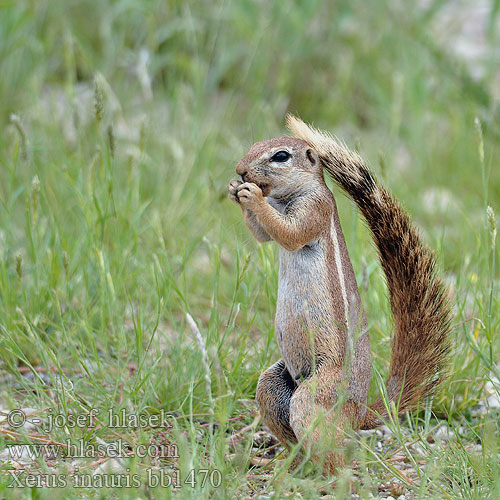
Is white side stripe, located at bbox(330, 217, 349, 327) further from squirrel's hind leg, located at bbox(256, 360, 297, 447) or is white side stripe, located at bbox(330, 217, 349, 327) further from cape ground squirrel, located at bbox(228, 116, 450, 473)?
squirrel's hind leg, located at bbox(256, 360, 297, 447)

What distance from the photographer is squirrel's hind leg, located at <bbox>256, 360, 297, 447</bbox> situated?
9.11 ft

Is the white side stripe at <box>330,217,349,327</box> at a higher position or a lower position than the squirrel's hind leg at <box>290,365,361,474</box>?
higher

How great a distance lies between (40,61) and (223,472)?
4399 mm

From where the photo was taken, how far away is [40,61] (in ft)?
19.2

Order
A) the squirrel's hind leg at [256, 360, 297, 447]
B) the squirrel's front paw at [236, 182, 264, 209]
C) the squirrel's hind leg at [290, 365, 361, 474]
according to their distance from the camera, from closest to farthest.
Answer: the squirrel's hind leg at [290, 365, 361, 474] < the squirrel's front paw at [236, 182, 264, 209] < the squirrel's hind leg at [256, 360, 297, 447]

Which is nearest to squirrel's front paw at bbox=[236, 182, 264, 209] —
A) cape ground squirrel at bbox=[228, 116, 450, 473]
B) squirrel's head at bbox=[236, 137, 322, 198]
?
cape ground squirrel at bbox=[228, 116, 450, 473]

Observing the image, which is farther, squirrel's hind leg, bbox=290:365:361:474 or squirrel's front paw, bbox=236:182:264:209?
squirrel's front paw, bbox=236:182:264:209

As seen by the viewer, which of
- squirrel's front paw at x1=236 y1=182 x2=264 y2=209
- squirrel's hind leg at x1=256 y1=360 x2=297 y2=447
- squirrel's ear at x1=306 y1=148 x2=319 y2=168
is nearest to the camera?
squirrel's front paw at x1=236 y1=182 x2=264 y2=209

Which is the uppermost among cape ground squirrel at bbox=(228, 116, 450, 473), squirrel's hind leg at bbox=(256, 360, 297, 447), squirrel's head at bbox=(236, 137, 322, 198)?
squirrel's head at bbox=(236, 137, 322, 198)

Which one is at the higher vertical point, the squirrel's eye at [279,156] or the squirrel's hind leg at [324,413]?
the squirrel's eye at [279,156]

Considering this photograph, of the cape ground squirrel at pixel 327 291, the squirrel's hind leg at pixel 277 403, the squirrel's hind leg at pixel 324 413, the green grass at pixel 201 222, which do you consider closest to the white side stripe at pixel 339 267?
the cape ground squirrel at pixel 327 291

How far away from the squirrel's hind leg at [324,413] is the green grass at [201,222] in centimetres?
10

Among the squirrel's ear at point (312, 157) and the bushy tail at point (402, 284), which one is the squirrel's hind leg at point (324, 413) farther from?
the squirrel's ear at point (312, 157)

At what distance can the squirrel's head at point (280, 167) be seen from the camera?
2787 mm
